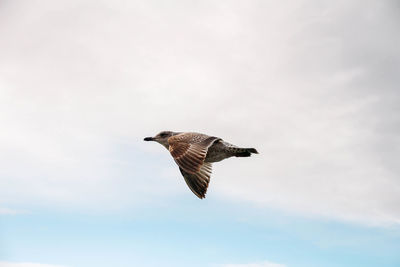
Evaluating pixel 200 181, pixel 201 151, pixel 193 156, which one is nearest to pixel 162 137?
pixel 200 181

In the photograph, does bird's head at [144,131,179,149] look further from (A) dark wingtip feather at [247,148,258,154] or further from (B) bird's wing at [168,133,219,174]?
(A) dark wingtip feather at [247,148,258,154]

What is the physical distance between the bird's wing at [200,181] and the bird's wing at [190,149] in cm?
135

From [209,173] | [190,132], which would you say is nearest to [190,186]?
[209,173]

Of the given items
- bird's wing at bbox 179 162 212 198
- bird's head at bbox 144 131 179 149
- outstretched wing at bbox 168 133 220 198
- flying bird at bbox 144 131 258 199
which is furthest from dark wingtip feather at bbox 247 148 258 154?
bird's head at bbox 144 131 179 149

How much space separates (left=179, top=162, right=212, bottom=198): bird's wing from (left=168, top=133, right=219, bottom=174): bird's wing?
135 centimetres

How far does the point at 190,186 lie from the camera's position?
53.8 ft

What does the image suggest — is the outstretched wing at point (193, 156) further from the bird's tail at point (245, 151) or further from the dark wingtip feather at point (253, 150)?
the dark wingtip feather at point (253, 150)

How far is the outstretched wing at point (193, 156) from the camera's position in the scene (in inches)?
569

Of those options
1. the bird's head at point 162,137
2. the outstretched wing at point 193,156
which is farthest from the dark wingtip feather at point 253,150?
the bird's head at point 162,137

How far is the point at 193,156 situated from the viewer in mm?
14695

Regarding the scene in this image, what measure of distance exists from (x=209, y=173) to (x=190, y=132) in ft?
5.38

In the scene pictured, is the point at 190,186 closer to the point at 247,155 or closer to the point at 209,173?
the point at 209,173

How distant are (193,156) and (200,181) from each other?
2.12m

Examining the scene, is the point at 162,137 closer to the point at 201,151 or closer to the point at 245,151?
the point at 245,151
